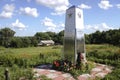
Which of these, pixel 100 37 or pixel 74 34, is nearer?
pixel 74 34

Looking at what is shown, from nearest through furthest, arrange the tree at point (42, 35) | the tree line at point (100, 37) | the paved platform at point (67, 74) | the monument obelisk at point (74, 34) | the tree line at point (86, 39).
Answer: the paved platform at point (67, 74) < the monument obelisk at point (74, 34) < the tree line at point (86, 39) < the tree line at point (100, 37) < the tree at point (42, 35)

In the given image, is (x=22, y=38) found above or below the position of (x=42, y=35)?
below

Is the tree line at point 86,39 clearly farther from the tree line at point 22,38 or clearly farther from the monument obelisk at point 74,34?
the monument obelisk at point 74,34

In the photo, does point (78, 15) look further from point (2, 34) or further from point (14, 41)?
point (2, 34)

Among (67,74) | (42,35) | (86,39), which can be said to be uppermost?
(42,35)

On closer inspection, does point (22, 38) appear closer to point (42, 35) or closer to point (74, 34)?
point (42, 35)

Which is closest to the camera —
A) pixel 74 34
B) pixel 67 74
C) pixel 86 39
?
pixel 67 74

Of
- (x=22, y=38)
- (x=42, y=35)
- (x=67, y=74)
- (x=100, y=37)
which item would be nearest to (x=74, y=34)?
(x=67, y=74)

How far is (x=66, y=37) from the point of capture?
41.0ft

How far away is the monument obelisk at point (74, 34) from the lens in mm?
11891

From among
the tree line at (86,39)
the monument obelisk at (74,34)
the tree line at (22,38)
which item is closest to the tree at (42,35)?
the tree line at (22,38)

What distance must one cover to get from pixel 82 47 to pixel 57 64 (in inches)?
77.0

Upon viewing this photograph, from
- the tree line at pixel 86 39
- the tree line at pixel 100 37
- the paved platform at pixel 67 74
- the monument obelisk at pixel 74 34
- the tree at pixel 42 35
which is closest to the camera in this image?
the paved platform at pixel 67 74

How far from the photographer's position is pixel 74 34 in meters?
11.9
